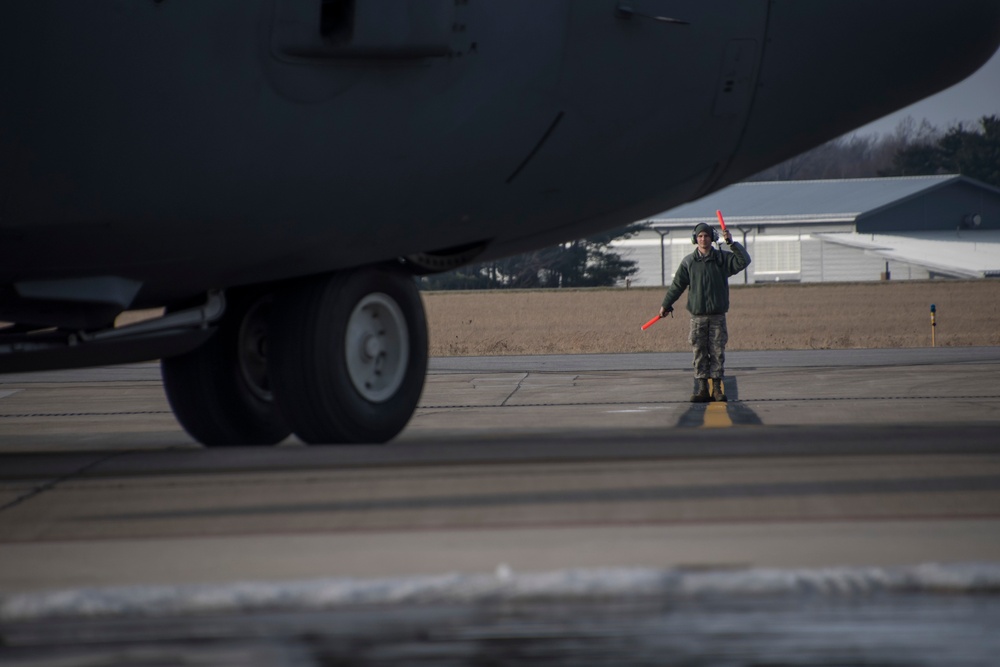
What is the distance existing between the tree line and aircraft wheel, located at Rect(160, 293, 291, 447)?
22.4 m

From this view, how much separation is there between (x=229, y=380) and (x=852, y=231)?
68.9m

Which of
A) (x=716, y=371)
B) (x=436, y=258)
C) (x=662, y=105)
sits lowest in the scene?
(x=716, y=371)

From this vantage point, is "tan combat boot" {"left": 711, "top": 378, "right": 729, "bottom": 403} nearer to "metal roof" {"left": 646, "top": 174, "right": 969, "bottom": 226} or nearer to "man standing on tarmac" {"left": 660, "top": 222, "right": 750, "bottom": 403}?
"man standing on tarmac" {"left": 660, "top": 222, "right": 750, "bottom": 403}

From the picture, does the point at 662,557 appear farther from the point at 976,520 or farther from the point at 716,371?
the point at 716,371

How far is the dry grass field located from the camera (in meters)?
24.1

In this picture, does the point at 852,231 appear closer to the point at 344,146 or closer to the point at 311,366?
the point at 311,366

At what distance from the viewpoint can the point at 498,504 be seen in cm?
546

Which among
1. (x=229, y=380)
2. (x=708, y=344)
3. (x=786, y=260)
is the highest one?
(x=229, y=380)

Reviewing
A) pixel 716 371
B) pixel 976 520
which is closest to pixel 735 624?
pixel 976 520

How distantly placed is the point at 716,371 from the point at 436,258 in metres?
5.21

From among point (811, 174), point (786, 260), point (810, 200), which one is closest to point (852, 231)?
point (786, 260)

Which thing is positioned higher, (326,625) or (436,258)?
(436,258)

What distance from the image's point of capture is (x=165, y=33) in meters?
6.18

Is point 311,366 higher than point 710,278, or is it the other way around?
point 710,278
